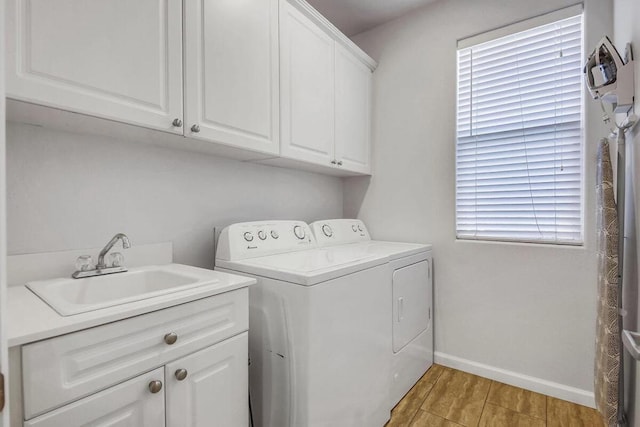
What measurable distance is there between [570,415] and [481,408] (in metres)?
0.48

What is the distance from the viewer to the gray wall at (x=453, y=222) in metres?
1.88

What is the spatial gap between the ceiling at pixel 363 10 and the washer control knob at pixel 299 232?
65.8 inches

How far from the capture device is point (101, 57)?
42.9 inches

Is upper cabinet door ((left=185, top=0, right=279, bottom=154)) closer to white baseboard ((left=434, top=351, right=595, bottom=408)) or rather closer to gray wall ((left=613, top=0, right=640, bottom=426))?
gray wall ((left=613, top=0, right=640, bottom=426))

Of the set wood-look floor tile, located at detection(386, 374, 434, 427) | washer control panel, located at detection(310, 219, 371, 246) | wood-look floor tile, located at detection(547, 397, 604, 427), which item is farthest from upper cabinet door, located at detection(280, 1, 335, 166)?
wood-look floor tile, located at detection(547, 397, 604, 427)

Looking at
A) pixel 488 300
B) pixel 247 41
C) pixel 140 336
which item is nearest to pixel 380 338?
pixel 488 300

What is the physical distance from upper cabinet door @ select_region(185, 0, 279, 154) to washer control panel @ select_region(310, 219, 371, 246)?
2.36 feet

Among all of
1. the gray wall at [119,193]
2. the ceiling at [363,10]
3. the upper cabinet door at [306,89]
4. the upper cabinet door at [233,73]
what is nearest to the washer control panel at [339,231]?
the gray wall at [119,193]

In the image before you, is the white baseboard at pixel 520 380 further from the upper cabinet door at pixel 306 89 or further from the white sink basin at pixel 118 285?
the white sink basin at pixel 118 285

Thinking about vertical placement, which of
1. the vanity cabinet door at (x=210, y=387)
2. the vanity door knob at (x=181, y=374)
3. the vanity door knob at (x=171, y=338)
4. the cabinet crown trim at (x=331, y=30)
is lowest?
the vanity cabinet door at (x=210, y=387)

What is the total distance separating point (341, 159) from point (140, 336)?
66.8 inches

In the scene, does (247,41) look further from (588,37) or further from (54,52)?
(588,37)

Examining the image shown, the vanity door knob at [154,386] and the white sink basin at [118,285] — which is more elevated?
the white sink basin at [118,285]

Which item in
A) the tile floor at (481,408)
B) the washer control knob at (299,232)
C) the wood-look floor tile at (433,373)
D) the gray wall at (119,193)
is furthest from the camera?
the wood-look floor tile at (433,373)
